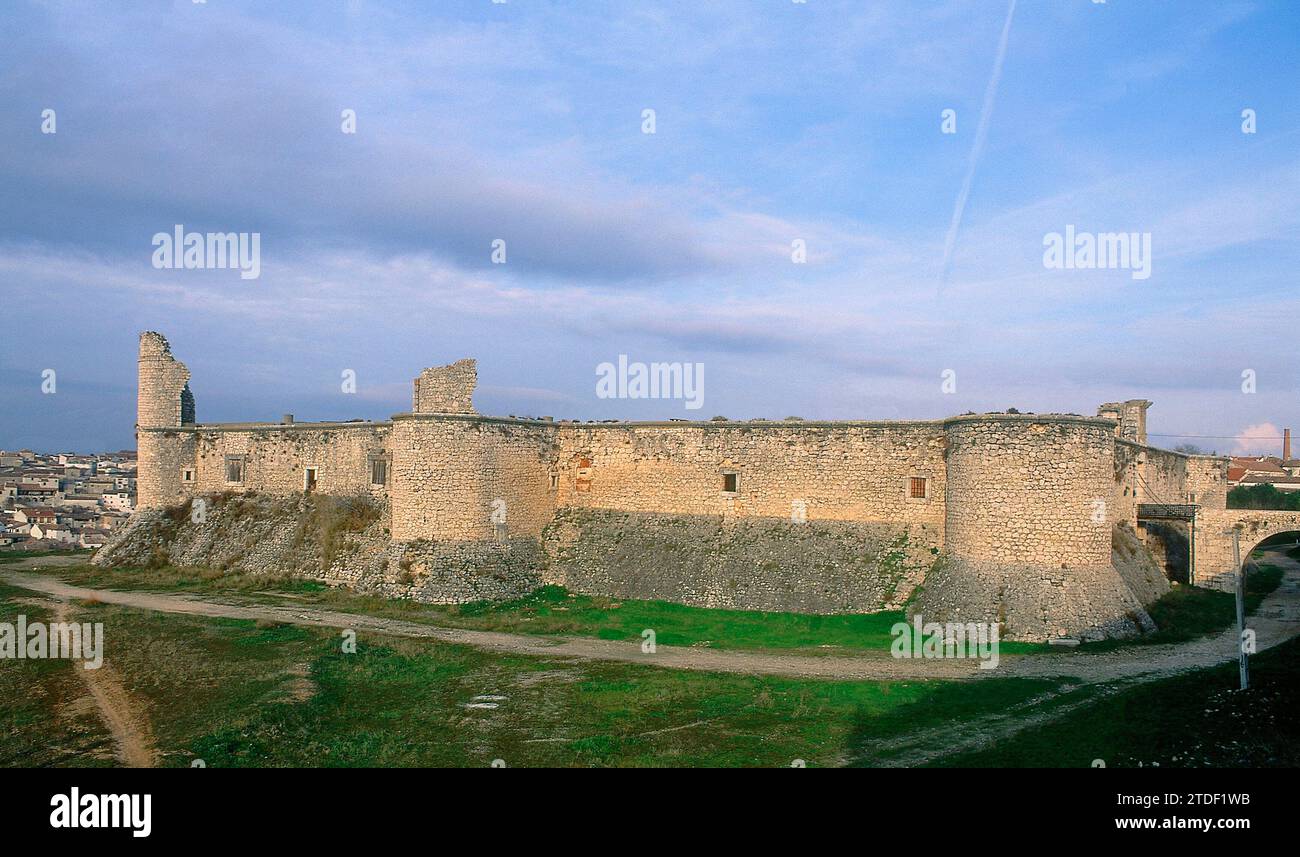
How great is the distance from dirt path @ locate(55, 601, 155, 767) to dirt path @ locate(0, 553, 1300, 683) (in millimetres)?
5506

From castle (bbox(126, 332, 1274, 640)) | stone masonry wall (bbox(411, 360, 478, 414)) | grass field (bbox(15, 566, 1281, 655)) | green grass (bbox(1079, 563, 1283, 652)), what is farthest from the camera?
stone masonry wall (bbox(411, 360, 478, 414))

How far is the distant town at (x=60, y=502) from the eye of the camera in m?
43.9

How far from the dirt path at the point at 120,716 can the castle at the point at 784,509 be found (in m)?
9.17

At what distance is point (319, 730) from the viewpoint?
12.1 meters

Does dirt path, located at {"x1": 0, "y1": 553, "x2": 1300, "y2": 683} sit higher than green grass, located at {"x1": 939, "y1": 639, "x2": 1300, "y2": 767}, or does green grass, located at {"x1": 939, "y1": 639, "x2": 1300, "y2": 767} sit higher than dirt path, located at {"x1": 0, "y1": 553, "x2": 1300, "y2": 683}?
green grass, located at {"x1": 939, "y1": 639, "x2": 1300, "y2": 767}

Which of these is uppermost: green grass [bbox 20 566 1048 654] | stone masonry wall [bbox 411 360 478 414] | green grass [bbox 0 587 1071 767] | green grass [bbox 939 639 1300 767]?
stone masonry wall [bbox 411 360 478 414]

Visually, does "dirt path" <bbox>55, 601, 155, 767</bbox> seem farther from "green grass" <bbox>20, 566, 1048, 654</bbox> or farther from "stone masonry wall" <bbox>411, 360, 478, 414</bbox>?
"stone masonry wall" <bbox>411, 360, 478, 414</bbox>

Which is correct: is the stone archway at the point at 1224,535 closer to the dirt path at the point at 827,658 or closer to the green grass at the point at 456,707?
the dirt path at the point at 827,658

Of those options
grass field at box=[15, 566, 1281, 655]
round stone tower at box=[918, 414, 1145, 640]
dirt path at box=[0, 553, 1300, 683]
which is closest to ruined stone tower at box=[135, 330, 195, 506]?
grass field at box=[15, 566, 1281, 655]

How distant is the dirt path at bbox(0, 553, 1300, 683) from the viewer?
15664mm

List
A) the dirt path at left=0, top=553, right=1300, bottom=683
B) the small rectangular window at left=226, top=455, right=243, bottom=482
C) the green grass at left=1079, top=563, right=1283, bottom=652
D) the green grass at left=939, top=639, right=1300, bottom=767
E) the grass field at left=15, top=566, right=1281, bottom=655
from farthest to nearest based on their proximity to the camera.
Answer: the small rectangular window at left=226, top=455, right=243, bottom=482 → the grass field at left=15, top=566, right=1281, bottom=655 → the green grass at left=1079, top=563, right=1283, bottom=652 → the dirt path at left=0, top=553, right=1300, bottom=683 → the green grass at left=939, top=639, right=1300, bottom=767
